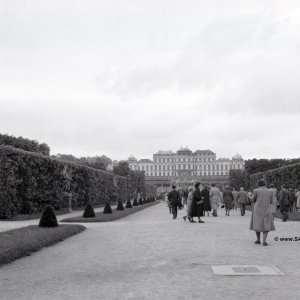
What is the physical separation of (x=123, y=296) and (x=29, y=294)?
1288mm

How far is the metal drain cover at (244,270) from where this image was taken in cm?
813

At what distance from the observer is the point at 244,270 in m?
8.45

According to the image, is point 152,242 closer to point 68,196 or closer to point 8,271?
point 8,271

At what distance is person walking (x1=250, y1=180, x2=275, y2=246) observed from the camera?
12445 mm

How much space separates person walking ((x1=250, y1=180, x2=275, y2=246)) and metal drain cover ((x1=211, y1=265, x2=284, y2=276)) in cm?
371

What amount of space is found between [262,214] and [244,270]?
171 inches

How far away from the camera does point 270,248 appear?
38.4ft

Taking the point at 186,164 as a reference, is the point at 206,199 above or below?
below

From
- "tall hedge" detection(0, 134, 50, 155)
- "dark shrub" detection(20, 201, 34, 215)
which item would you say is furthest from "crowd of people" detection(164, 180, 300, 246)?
"tall hedge" detection(0, 134, 50, 155)

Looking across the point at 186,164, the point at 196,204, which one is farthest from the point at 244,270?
the point at 186,164

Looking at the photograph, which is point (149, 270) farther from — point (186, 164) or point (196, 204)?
point (186, 164)

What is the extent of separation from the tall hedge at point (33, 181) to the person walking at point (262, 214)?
1453 centimetres

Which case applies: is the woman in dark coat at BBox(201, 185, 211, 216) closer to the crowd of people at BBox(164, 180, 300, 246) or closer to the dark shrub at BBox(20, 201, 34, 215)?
the crowd of people at BBox(164, 180, 300, 246)

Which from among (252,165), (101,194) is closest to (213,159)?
(252,165)
